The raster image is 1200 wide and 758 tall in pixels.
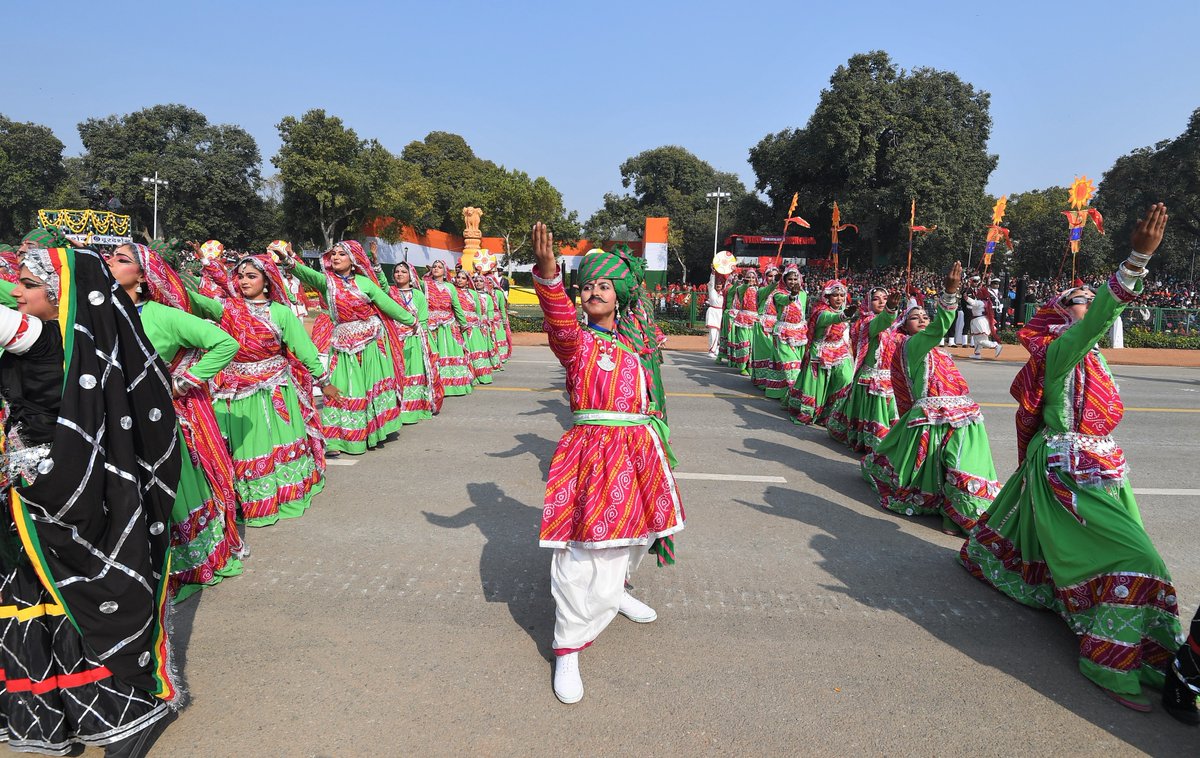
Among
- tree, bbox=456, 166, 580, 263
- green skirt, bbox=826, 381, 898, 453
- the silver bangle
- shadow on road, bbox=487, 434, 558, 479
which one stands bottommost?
shadow on road, bbox=487, 434, 558, 479

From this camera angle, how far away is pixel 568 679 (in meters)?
3.07

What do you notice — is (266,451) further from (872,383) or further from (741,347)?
(741,347)

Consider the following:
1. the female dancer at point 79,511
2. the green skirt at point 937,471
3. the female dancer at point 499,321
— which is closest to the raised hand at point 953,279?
the green skirt at point 937,471

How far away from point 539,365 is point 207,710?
445 inches

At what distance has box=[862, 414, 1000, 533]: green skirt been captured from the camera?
4.99m

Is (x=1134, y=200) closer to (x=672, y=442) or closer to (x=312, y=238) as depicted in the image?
(x=672, y=442)

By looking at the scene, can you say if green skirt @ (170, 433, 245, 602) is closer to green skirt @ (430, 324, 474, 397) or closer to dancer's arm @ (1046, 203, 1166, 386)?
dancer's arm @ (1046, 203, 1166, 386)

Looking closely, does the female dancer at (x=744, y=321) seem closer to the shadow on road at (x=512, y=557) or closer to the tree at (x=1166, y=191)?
the shadow on road at (x=512, y=557)

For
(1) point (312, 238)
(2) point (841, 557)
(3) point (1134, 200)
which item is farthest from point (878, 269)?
(2) point (841, 557)

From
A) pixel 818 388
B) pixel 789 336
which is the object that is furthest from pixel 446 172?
pixel 818 388

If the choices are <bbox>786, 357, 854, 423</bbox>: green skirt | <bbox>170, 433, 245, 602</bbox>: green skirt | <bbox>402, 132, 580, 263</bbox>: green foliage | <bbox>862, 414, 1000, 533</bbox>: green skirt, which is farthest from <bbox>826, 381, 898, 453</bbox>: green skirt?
<bbox>402, 132, 580, 263</bbox>: green foliage

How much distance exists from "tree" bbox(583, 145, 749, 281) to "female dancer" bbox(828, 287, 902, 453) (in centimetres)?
2835

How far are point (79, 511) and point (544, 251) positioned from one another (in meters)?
1.86

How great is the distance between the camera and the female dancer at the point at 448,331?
9.97m
